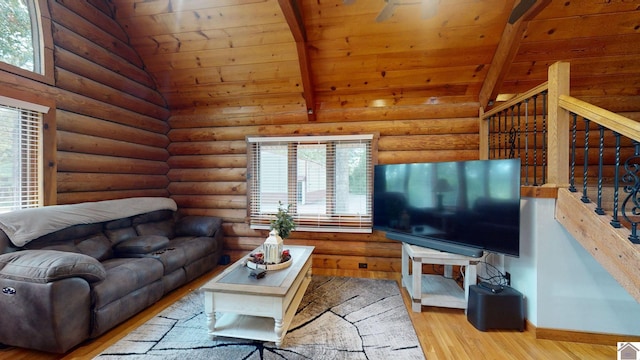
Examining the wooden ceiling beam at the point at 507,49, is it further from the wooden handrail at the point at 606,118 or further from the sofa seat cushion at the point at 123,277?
the sofa seat cushion at the point at 123,277

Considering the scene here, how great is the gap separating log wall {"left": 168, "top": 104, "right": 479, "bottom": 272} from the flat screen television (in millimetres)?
663

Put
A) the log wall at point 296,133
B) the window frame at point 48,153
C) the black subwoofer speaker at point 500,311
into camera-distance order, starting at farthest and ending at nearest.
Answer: the log wall at point 296,133
the window frame at point 48,153
the black subwoofer speaker at point 500,311

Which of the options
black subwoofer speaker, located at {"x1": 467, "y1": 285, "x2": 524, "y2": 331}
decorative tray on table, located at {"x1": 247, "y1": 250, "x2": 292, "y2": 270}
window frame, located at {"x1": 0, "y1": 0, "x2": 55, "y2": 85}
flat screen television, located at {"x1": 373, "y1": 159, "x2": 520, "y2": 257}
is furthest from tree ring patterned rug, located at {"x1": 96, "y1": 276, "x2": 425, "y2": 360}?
window frame, located at {"x1": 0, "y1": 0, "x2": 55, "y2": 85}

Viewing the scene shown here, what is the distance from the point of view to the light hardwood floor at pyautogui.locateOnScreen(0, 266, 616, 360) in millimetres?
1941

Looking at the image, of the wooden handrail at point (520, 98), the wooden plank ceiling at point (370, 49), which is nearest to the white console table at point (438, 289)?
the wooden handrail at point (520, 98)

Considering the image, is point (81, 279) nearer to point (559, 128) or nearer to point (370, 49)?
point (370, 49)

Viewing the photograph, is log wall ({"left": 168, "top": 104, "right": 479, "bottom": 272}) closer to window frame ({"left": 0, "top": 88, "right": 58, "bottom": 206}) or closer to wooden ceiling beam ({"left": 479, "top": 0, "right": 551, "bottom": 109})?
wooden ceiling beam ({"left": 479, "top": 0, "right": 551, "bottom": 109})

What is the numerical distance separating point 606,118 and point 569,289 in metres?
1.44

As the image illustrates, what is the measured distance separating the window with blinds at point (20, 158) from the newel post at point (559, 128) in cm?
500

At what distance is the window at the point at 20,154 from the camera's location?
240 cm

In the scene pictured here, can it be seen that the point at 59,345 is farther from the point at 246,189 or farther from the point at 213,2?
the point at 213,2

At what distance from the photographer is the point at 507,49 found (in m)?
2.77

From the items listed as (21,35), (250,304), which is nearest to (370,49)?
(250,304)

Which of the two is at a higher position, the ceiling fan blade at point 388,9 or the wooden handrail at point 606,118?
the ceiling fan blade at point 388,9
